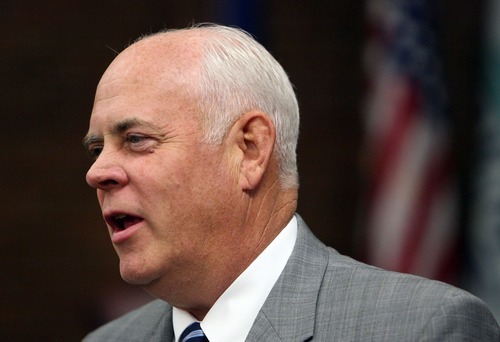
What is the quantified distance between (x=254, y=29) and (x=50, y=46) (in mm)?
2102

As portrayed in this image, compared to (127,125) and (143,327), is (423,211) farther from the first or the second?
(127,125)

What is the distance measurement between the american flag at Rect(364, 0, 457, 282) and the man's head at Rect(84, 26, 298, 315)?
9.81ft

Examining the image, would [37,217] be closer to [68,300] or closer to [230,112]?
[68,300]

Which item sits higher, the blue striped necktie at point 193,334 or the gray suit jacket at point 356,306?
the gray suit jacket at point 356,306

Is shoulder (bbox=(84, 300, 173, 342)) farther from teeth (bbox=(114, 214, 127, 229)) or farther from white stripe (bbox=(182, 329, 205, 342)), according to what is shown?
teeth (bbox=(114, 214, 127, 229))

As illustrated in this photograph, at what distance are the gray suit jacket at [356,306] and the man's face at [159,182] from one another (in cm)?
28

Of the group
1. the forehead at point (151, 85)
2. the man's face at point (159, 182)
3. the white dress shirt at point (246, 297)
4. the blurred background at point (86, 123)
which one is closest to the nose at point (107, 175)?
the man's face at point (159, 182)

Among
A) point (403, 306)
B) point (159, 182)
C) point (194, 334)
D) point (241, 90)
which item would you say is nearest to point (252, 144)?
point (241, 90)

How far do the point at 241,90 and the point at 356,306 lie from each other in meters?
0.82

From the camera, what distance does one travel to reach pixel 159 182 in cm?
323

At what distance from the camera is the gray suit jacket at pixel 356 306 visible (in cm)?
290

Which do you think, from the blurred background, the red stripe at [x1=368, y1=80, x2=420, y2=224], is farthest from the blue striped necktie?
the blurred background

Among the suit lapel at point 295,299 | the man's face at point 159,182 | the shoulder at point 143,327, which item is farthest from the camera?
the shoulder at point 143,327

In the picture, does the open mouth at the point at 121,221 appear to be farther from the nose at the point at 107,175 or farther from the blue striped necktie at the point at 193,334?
the blue striped necktie at the point at 193,334
